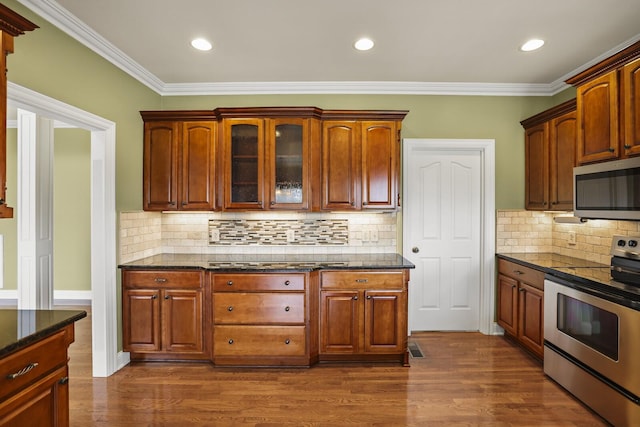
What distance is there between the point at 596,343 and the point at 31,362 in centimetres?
321

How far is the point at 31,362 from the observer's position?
148cm

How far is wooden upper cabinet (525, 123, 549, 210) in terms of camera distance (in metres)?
3.53

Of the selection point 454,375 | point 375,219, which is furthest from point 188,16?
point 454,375

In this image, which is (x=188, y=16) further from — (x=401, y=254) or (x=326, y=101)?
(x=401, y=254)

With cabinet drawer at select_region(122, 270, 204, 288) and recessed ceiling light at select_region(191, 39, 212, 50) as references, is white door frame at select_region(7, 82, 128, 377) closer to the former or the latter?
cabinet drawer at select_region(122, 270, 204, 288)

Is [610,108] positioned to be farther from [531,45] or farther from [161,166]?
[161,166]

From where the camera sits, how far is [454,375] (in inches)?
120

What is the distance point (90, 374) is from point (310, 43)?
3321mm

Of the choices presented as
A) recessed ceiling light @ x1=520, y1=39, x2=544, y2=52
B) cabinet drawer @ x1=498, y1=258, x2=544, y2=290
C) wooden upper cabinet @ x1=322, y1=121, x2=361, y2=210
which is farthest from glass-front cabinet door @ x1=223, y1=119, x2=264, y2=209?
cabinet drawer @ x1=498, y1=258, x2=544, y2=290

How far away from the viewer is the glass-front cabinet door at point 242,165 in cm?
348

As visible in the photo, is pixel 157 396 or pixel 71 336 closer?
pixel 71 336

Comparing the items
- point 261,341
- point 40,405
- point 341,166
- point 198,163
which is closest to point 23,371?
point 40,405

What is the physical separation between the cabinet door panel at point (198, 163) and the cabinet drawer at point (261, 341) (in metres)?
1.22

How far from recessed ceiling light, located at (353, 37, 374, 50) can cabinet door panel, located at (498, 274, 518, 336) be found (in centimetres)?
260
